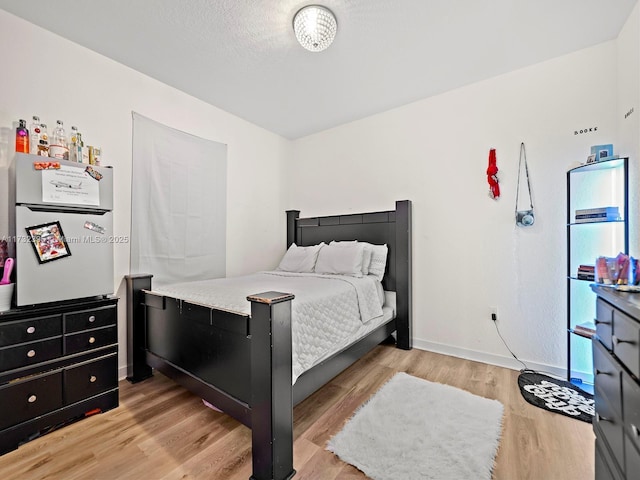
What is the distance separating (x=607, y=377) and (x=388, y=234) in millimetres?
2174

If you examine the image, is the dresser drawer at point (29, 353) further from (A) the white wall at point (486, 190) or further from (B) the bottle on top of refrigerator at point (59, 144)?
(A) the white wall at point (486, 190)

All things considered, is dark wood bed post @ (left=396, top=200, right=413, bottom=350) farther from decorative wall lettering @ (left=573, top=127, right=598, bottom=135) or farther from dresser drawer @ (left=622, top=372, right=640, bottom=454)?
dresser drawer @ (left=622, top=372, right=640, bottom=454)

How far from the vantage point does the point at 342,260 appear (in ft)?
9.51

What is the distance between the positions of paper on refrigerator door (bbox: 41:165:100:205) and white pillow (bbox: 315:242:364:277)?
6.44ft

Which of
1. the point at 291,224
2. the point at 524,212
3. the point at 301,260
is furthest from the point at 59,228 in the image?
the point at 524,212

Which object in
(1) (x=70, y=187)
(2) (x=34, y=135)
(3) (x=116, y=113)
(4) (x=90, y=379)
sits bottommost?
(4) (x=90, y=379)

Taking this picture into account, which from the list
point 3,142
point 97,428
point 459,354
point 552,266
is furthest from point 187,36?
point 459,354

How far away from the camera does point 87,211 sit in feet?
6.34

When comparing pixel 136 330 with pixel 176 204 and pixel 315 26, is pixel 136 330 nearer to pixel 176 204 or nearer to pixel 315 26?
pixel 176 204

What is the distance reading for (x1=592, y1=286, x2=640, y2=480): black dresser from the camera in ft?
2.66

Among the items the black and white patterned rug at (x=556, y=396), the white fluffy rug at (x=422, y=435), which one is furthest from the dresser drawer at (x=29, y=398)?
the black and white patterned rug at (x=556, y=396)

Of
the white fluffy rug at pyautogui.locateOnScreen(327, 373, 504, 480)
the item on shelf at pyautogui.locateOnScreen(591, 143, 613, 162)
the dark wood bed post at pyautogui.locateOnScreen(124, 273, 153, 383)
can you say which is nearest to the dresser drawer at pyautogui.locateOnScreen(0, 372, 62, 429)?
the dark wood bed post at pyautogui.locateOnScreen(124, 273, 153, 383)

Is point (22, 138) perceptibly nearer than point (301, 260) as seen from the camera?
Yes

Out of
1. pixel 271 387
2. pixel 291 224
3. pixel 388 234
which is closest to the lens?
pixel 271 387
